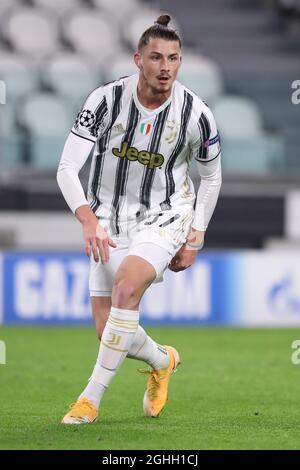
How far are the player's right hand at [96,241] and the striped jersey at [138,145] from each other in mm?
426

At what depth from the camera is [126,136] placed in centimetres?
690

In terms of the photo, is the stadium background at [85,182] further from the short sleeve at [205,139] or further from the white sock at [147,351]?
the short sleeve at [205,139]

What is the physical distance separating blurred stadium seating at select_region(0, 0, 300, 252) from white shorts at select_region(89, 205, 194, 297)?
7.66m

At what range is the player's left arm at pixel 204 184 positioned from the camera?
700cm

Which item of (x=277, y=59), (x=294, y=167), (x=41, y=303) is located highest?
(x=277, y=59)

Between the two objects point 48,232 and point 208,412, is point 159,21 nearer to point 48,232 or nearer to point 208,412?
point 208,412

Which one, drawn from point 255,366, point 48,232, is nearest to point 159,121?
point 255,366

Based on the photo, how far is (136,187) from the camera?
6980mm

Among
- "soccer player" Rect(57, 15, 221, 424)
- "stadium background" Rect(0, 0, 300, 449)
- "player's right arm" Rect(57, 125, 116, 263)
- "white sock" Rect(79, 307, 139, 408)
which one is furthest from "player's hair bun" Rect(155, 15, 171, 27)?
"stadium background" Rect(0, 0, 300, 449)

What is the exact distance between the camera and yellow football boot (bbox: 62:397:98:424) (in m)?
6.68


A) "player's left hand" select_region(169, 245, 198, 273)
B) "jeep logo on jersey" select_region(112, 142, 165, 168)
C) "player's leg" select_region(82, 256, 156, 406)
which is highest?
"jeep logo on jersey" select_region(112, 142, 165, 168)

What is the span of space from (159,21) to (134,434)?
7.40 feet

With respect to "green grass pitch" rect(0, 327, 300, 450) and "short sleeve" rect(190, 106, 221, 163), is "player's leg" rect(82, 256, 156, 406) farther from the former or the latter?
"short sleeve" rect(190, 106, 221, 163)

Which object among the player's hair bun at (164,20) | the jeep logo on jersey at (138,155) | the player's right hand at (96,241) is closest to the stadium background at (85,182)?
the jeep logo on jersey at (138,155)
